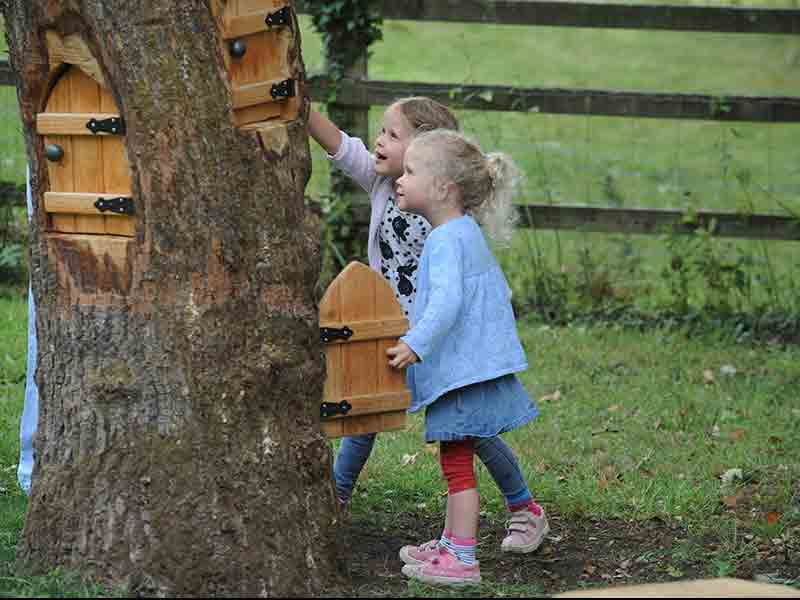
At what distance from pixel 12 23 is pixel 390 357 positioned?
146 cm

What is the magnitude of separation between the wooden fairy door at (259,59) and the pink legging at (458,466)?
1.16m

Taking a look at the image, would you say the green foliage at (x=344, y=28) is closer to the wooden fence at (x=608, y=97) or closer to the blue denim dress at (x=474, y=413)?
the wooden fence at (x=608, y=97)

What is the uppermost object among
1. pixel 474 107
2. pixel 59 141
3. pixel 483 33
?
pixel 483 33

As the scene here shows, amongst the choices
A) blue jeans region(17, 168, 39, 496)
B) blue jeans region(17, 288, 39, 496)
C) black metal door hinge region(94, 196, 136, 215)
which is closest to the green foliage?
blue jeans region(17, 168, 39, 496)

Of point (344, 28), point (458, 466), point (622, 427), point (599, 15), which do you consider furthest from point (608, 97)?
point (458, 466)

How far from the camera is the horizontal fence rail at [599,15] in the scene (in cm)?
771

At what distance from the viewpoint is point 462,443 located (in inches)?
163

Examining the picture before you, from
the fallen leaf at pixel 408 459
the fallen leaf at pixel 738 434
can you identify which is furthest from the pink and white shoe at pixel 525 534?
the fallen leaf at pixel 738 434

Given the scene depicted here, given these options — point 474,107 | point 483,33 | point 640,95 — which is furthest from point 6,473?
point 483,33

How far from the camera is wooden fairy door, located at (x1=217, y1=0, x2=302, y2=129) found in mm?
3600

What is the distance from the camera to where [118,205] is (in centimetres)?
352

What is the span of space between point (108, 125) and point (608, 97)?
4.81 metres

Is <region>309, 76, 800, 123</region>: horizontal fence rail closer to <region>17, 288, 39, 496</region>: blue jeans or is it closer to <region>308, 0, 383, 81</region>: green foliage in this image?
<region>308, 0, 383, 81</region>: green foliage

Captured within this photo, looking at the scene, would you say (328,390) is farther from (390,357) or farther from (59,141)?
(59,141)
